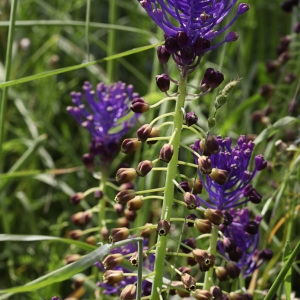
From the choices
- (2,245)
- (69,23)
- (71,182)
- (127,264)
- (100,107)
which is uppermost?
(69,23)

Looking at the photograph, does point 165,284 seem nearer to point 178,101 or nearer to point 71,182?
point 178,101

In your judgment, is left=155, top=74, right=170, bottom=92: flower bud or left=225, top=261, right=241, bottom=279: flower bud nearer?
left=155, top=74, right=170, bottom=92: flower bud

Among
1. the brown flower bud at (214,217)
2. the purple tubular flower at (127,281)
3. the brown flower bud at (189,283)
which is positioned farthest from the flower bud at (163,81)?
the purple tubular flower at (127,281)

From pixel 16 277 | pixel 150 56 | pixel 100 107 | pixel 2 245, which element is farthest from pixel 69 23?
pixel 150 56

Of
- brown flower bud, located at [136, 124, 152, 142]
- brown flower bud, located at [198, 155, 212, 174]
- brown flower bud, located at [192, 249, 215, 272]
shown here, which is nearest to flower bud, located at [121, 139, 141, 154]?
brown flower bud, located at [136, 124, 152, 142]

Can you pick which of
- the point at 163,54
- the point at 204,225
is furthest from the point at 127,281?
the point at 163,54

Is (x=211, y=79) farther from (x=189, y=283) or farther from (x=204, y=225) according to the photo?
(x=189, y=283)

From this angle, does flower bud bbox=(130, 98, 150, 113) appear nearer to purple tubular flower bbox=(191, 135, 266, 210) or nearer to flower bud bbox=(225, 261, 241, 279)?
purple tubular flower bbox=(191, 135, 266, 210)
